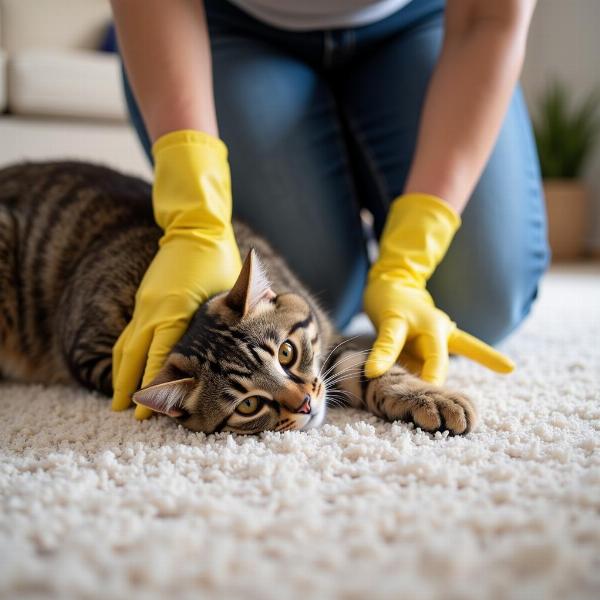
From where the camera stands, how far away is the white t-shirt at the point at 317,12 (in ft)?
4.64

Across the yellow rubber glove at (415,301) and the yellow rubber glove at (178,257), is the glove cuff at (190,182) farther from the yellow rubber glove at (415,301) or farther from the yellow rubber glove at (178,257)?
the yellow rubber glove at (415,301)

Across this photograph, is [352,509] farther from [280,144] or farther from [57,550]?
[280,144]

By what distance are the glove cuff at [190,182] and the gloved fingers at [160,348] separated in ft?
0.74

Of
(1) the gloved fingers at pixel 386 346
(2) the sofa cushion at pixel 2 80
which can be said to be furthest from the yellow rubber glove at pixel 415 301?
(2) the sofa cushion at pixel 2 80

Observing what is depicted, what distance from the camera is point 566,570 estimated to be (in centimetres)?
49

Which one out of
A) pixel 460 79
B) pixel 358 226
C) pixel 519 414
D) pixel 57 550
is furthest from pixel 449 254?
pixel 57 550

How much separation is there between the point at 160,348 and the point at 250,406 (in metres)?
0.20

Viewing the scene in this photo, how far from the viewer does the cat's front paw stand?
87 centimetres

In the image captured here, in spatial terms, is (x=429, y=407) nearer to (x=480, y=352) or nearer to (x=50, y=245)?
(x=480, y=352)

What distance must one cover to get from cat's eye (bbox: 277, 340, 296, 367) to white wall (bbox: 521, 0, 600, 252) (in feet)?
9.97

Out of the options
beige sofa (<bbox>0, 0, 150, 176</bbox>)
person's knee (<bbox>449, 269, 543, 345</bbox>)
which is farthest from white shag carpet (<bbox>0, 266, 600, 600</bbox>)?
beige sofa (<bbox>0, 0, 150, 176</bbox>)

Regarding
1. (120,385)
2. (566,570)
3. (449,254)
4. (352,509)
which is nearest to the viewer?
(566,570)

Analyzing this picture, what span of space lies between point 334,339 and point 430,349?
0.23 meters

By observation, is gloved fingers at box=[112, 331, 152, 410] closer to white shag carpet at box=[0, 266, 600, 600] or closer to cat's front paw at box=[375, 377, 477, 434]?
white shag carpet at box=[0, 266, 600, 600]
